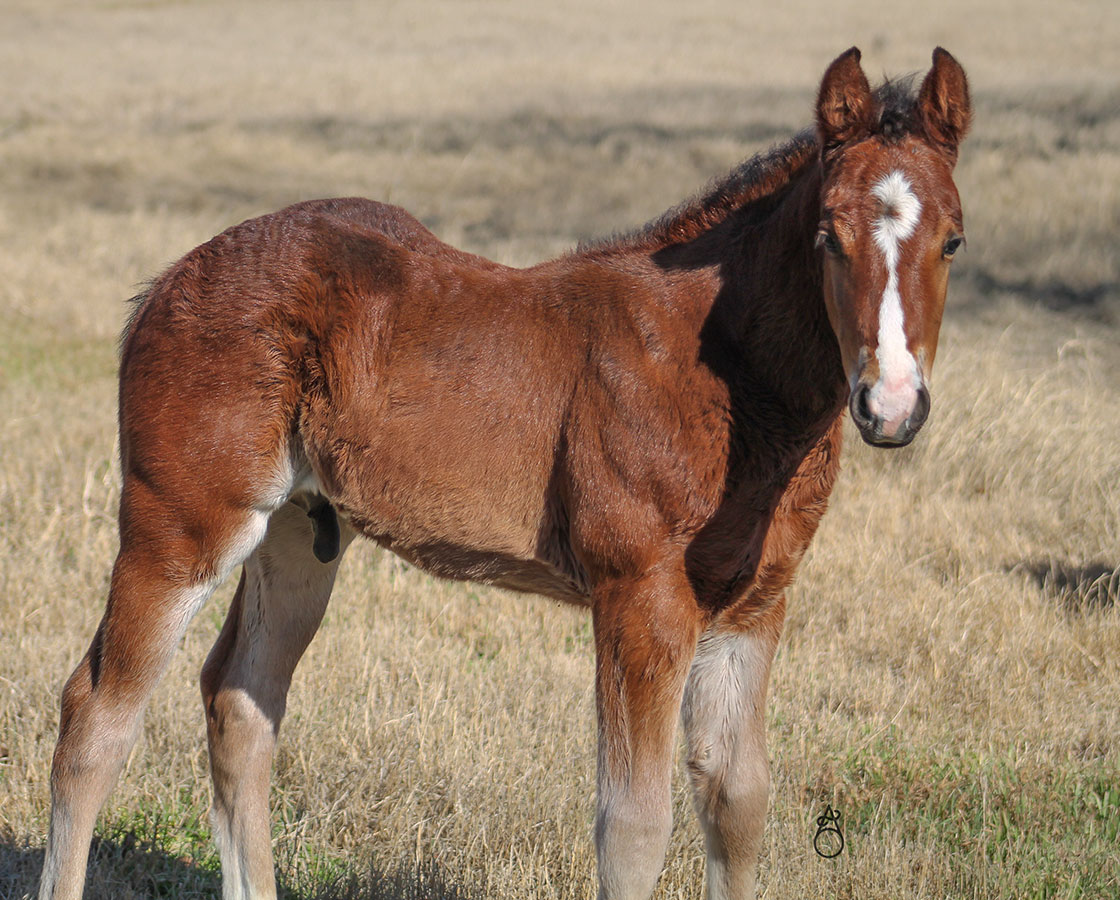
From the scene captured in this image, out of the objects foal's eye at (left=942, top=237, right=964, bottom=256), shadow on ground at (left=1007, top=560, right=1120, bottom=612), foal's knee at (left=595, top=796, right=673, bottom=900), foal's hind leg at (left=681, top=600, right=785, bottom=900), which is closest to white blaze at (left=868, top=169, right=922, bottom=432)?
foal's eye at (left=942, top=237, right=964, bottom=256)

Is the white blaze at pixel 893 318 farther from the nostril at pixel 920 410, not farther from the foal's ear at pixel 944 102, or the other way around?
the foal's ear at pixel 944 102

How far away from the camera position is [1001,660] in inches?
206

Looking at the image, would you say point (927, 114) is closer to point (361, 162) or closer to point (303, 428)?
point (303, 428)

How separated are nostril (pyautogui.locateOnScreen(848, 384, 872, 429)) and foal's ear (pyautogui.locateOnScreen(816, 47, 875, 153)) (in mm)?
767

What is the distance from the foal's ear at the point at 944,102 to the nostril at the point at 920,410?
2.52ft

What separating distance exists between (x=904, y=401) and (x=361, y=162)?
19079 millimetres

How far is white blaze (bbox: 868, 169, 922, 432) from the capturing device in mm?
2602

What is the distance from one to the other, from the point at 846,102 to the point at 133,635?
2417mm

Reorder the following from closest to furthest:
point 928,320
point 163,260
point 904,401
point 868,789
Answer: point 904,401
point 928,320
point 868,789
point 163,260

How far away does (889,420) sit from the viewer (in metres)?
2.59

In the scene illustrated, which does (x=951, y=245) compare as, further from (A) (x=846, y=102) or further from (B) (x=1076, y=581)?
(B) (x=1076, y=581)

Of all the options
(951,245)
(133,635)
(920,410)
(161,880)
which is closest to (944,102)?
(951,245)

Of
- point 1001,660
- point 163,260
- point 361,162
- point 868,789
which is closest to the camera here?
point 868,789

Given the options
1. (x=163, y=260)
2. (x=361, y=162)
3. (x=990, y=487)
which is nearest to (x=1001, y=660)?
(x=990, y=487)
